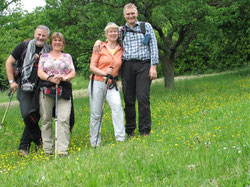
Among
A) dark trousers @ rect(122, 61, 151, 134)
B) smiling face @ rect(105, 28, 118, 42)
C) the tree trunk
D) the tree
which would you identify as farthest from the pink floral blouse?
the tree trunk

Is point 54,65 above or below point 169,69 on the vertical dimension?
above

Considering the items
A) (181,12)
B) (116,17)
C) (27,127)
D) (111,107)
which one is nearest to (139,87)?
(111,107)

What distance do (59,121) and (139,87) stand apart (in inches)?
60.4

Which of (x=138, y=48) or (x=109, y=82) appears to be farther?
(x=138, y=48)

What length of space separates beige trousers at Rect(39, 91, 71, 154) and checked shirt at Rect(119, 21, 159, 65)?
4.59 feet

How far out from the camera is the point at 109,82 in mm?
5617

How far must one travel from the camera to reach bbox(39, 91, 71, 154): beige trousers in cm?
536

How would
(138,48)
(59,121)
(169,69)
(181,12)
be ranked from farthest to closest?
(169,69), (181,12), (138,48), (59,121)

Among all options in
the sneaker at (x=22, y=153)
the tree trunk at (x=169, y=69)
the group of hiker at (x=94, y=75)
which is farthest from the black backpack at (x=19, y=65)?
the tree trunk at (x=169, y=69)

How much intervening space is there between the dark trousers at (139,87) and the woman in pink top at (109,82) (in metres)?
0.23

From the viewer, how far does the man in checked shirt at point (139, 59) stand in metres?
5.73

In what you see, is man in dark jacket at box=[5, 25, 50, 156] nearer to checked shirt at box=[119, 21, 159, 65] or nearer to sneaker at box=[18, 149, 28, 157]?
sneaker at box=[18, 149, 28, 157]

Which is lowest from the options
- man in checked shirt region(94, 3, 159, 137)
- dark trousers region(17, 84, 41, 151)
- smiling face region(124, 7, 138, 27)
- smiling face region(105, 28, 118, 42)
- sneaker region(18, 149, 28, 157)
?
sneaker region(18, 149, 28, 157)

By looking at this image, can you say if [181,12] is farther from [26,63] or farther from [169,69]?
[26,63]
